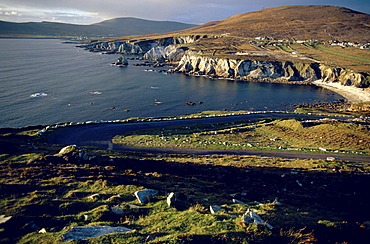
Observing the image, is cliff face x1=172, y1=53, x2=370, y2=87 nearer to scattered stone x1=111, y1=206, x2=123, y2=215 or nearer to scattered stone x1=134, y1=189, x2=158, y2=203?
scattered stone x1=134, y1=189, x2=158, y2=203

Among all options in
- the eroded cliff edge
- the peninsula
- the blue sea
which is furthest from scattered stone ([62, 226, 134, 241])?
the eroded cliff edge

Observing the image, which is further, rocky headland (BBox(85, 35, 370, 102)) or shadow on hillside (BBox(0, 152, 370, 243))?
rocky headland (BBox(85, 35, 370, 102))

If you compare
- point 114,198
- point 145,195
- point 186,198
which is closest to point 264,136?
point 186,198

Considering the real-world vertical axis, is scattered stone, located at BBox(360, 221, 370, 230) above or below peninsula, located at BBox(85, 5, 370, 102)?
below

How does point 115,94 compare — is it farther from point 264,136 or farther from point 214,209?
point 214,209

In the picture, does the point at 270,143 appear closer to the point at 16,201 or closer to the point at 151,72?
the point at 16,201
